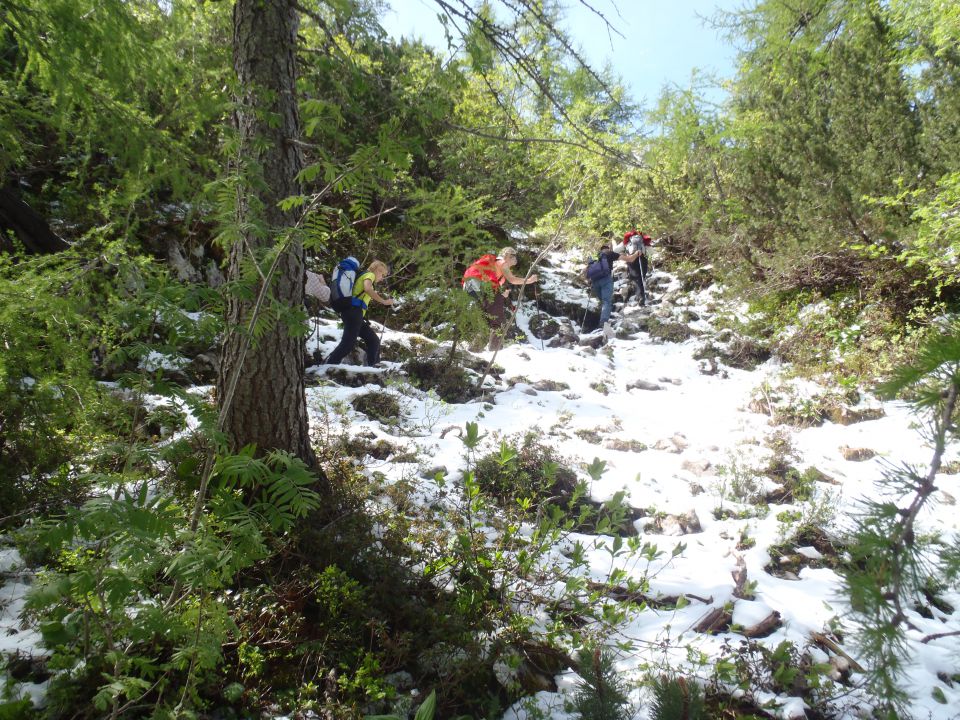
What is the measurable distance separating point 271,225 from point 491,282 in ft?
13.3

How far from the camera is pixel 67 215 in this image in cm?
625

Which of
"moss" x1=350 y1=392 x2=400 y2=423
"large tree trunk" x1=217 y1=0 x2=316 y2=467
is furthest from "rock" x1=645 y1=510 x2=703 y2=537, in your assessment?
"large tree trunk" x1=217 y1=0 x2=316 y2=467

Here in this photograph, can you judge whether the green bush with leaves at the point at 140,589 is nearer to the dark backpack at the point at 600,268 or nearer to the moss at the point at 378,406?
the moss at the point at 378,406

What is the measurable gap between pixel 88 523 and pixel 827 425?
6.99 m

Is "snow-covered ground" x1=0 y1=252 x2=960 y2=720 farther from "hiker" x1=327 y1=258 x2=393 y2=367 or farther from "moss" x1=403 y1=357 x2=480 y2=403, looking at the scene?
"hiker" x1=327 y1=258 x2=393 y2=367

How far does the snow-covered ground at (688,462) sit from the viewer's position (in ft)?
8.48

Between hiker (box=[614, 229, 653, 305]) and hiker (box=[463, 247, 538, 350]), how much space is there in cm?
450

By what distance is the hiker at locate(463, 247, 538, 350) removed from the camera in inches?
240

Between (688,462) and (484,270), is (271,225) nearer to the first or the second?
(484,270)

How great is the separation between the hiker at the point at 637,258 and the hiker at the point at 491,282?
4504 mm

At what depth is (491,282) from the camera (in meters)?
6.67

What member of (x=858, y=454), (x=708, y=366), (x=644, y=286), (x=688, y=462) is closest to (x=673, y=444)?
(x=688, y=462)

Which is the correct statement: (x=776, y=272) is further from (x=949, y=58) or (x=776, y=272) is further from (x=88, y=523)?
(x=88, y=523)

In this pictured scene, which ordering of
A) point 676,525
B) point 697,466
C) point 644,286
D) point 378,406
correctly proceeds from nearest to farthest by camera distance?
point 676,525, point 697,466, point 378,406, point 644,286
